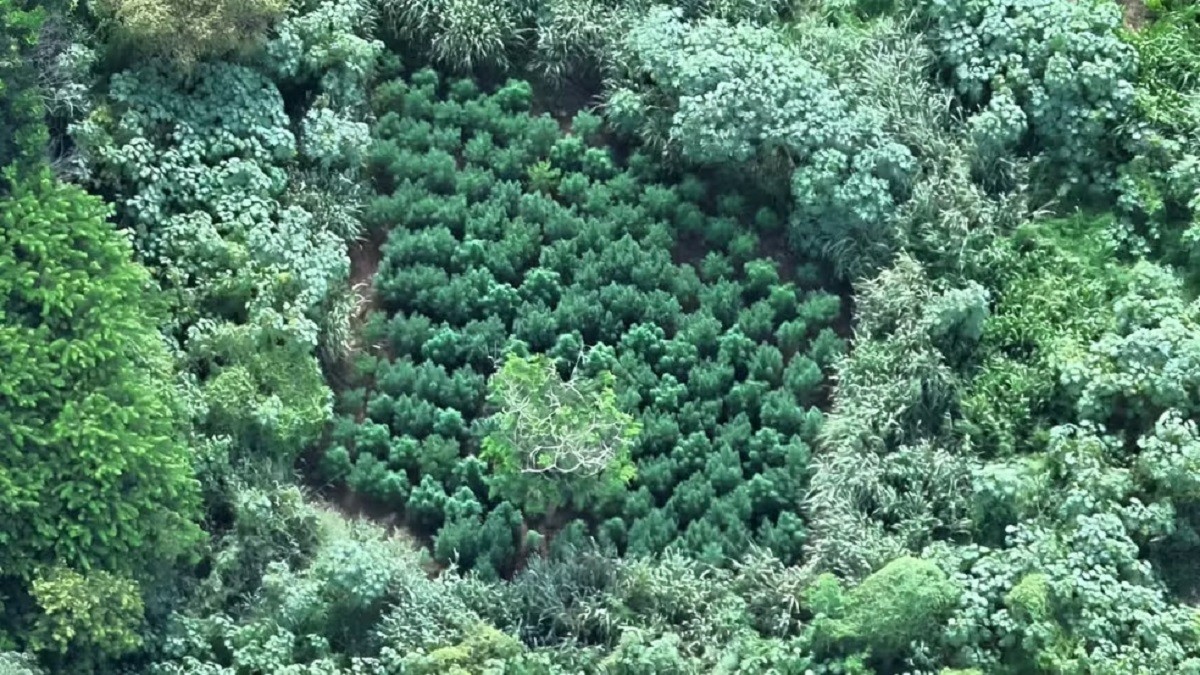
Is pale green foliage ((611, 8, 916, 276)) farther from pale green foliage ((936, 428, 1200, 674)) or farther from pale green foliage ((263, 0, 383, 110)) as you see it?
pale green foliage ((936, 428, 1200, 674))

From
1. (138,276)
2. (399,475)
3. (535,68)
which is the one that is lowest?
(399,475)

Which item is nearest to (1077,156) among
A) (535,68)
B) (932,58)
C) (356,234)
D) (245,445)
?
(932,58)

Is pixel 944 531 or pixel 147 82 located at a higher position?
pixel 147 82

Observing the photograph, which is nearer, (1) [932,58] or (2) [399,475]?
(2) [399,475]

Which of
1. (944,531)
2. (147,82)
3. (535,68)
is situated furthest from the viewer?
(535,68)

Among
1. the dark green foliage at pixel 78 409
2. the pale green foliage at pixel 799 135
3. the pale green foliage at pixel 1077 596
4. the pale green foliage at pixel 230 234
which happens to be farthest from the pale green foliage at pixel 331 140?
the pale green foliage at pixel 1077 596

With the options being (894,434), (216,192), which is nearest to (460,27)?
(216,192)

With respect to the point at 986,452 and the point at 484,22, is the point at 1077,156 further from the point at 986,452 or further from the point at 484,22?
the point at 484,22
